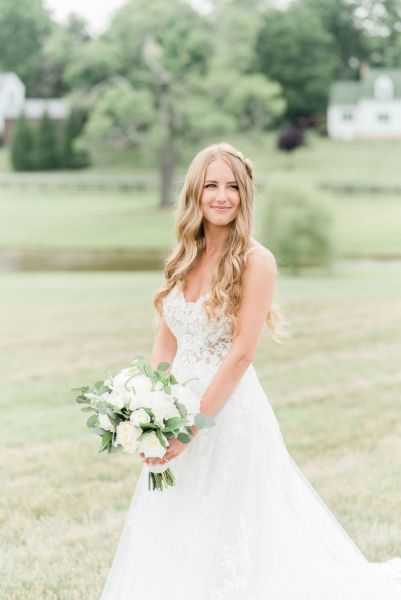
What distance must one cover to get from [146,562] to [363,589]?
0.92 meters

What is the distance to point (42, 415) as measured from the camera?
7496 millimetres

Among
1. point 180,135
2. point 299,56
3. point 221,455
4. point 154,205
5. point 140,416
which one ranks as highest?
point 299,56

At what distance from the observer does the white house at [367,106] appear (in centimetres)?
2433

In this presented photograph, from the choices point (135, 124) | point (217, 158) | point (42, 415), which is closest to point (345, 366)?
point (42, 415)

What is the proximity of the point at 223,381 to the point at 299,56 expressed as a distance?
929 inches

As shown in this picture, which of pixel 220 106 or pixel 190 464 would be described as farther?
pixel 220 106

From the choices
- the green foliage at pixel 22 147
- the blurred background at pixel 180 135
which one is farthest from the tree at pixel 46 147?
the green foliage at pixel 22 147

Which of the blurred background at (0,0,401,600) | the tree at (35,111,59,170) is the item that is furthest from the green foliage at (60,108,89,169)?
the tree at (35,111,59,170)

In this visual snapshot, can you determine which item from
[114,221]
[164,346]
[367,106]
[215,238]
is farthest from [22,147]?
[215,238]

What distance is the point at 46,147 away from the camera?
25438 mm

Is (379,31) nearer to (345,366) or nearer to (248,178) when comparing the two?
(345,366)

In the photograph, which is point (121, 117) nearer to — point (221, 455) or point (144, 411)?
point (221, 455)

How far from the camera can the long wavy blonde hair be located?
3078 millimetres

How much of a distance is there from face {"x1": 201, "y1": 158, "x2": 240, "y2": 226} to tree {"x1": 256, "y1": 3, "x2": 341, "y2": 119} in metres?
22.5
